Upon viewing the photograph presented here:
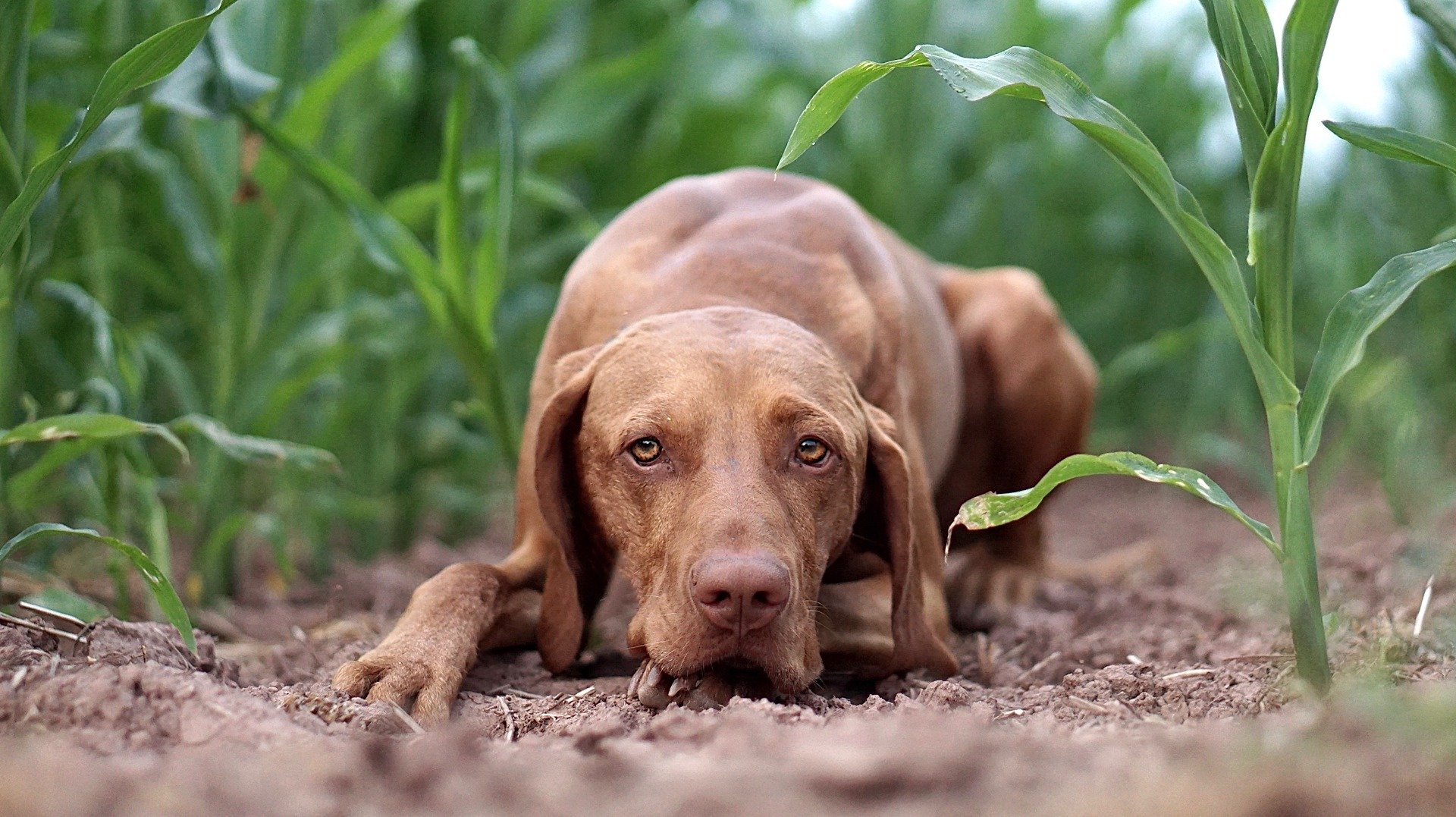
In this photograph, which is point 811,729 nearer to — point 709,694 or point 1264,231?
point 709,694

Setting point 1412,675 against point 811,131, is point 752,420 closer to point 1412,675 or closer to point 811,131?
point 811,131

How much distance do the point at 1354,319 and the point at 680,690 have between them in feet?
3.92

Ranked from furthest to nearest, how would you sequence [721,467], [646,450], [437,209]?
[437,209] < [646,450] < [721,467]

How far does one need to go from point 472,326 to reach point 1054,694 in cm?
165

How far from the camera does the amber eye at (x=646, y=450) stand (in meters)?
2.42

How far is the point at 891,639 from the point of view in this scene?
2.62m

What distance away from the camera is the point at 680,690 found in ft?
7.16

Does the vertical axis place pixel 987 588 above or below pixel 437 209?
below

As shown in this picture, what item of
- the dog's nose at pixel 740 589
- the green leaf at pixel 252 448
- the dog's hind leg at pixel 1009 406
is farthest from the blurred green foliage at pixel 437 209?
the dog's nose at pixel 740 589

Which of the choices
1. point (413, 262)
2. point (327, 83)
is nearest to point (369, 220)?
point (413, 262)

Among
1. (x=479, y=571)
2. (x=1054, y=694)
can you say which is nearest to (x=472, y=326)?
(x=479, y=571)

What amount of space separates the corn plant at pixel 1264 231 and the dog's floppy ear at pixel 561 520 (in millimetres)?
754

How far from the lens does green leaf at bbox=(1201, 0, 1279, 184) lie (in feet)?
6.79

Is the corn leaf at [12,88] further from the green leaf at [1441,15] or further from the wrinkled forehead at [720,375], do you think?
the green leaf at [1441,15]
